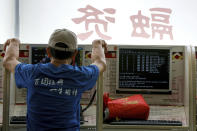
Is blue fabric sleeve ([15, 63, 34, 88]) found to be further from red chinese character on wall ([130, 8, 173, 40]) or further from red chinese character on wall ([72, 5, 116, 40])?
red chinese character on wall ([130, 8, 173, 40])

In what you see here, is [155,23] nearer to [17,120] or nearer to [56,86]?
[17,120]

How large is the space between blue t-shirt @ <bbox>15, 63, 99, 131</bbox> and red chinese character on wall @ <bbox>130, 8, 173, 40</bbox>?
1852 mm

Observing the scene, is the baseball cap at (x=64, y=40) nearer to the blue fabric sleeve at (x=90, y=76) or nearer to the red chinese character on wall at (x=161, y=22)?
the blue fabric sleeve at (x=90, y=76)

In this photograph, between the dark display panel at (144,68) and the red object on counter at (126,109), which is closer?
the red object on counter at (126,109)

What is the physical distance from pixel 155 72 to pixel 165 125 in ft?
1.52

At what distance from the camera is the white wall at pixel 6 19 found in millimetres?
2882

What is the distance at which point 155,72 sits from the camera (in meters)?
2.16

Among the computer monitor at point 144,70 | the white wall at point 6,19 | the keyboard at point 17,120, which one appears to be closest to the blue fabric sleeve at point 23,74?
the keyboard at point 17,120

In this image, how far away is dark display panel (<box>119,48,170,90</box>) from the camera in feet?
7.06

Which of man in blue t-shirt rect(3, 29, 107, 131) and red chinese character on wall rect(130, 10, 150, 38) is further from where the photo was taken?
red chinese character on wall rect(130, 10, 150, 38)

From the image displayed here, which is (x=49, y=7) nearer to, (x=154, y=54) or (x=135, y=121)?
(x=154, y=54)

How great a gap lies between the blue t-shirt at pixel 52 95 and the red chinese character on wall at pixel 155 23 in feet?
6.08

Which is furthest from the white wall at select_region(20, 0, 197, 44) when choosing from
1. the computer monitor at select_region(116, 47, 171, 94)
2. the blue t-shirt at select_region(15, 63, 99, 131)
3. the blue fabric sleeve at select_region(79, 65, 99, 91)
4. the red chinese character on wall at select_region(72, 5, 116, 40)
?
the blue t-shirt at select_region(15, 63, 99, 131)

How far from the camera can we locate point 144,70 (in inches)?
85.1
